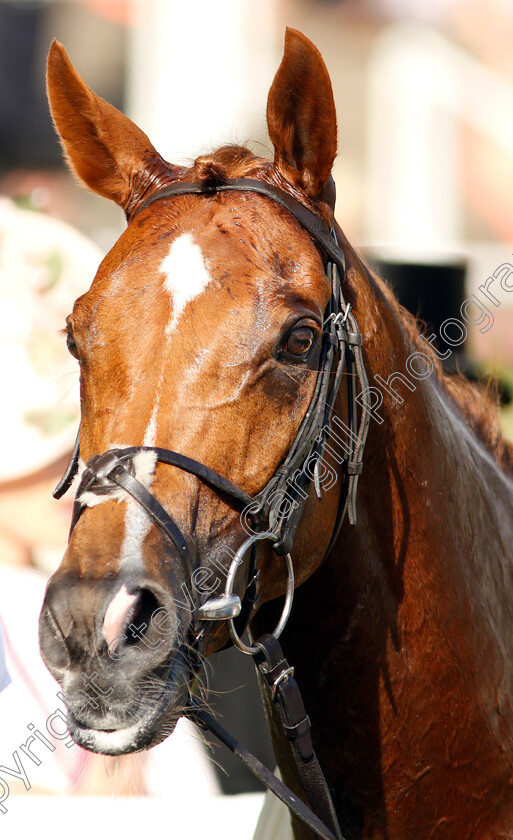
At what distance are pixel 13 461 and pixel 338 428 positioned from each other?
289 centimetres

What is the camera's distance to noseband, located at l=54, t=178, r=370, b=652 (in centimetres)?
135

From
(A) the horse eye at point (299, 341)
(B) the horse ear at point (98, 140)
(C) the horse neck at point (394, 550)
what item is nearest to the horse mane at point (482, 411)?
(C) the horse neck at point (394, 550)

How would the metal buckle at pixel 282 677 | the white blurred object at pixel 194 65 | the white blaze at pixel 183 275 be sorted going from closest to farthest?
the white blaze at pixel 183 275 → the metal buckle at pixel 282 677 → the white blurred object at pixel 194 65

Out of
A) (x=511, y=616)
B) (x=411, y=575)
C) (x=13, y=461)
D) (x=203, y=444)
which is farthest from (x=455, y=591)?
(x=13, y=461)

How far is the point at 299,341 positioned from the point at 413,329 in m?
0.72

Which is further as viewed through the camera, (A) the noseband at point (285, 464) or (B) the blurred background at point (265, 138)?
(B) the blurred background at point (265, 138)

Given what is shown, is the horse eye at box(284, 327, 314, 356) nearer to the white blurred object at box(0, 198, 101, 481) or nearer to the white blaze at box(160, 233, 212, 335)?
the white blaze at box(160, 233, 212, 335)

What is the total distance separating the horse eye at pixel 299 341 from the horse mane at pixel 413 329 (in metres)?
0.37

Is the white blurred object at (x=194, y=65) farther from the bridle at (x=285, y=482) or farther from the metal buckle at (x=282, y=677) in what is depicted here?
the metal buckle at (x=282, y=677)

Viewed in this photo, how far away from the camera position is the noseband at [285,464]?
1.35 m

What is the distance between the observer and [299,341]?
61.6 inches

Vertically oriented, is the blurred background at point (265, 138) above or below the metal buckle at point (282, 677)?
above

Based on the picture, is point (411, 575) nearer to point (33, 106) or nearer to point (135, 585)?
point (135, 585)

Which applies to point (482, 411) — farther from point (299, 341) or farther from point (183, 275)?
point (183, 275)
